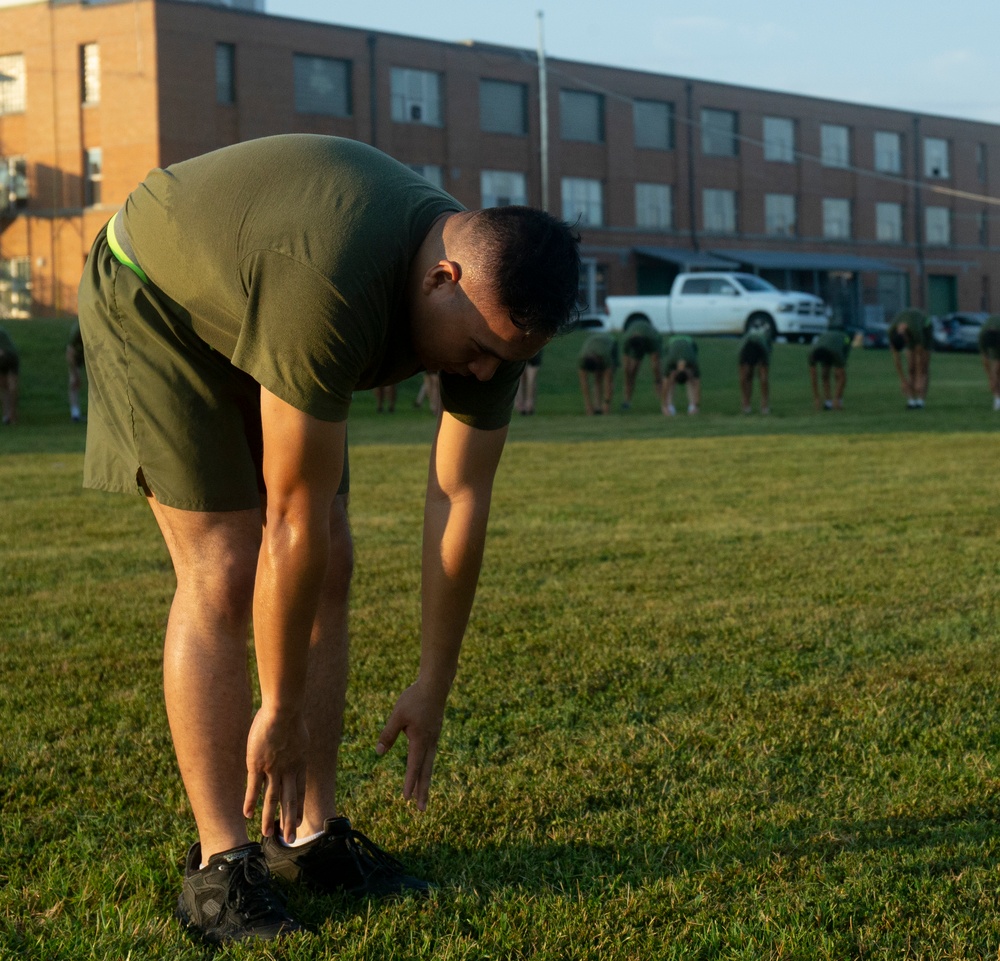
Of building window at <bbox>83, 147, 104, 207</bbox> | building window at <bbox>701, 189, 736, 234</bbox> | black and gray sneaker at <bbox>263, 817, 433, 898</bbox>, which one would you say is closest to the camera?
black and gray sneaker at <bbox>263, 817, 433, 898</bbox>

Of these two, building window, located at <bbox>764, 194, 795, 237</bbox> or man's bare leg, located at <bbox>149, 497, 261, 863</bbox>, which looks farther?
building window, located at <bbox>764, 194, 795, 237</bbox>

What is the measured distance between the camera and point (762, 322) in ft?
134

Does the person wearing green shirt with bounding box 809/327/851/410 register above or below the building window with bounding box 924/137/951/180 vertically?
below

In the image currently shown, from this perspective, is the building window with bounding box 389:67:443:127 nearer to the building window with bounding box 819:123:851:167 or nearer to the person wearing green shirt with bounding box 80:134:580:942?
the building window with bounding box 819:123:851:167

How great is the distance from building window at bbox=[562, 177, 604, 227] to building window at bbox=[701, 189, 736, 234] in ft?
17.8

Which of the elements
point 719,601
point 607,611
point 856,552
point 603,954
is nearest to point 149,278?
point 603,954

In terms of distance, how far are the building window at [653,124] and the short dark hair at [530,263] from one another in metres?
51.7

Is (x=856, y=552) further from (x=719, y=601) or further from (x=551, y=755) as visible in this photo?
(x=551, y=755)

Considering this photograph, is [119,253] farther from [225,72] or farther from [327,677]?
[225,72]

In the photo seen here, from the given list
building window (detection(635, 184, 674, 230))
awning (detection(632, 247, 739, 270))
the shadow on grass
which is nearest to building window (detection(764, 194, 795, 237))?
awning (detection(632, 247, 739, 270))

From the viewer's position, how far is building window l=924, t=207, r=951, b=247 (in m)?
62.6

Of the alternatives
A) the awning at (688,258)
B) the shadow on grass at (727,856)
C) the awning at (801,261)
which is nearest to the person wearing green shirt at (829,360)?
the shadow on grass at (727,856)

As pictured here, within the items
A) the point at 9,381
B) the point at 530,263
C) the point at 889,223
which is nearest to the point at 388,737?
the point at 530,263

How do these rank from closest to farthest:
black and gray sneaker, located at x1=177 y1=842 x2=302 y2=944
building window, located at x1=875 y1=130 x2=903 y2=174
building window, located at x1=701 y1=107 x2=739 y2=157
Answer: black and gray sneaker, located at x1=177 y1=842 x2=302 y2=944, building window, located at x1=701 y1=107 x2=739 y2=157, building window, located at x1=875 y1=130 x2=903 y2=174
